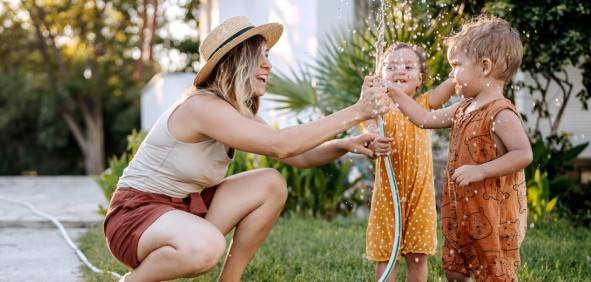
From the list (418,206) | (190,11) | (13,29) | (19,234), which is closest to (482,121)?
(418,206)

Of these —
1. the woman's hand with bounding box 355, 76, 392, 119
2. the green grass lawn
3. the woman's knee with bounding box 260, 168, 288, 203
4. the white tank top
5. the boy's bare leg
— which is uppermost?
the woman's hand with bounding box 355, 76, 392, 119

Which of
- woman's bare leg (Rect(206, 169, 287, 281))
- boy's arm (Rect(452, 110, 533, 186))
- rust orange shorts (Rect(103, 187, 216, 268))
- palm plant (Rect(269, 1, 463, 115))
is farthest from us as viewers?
palm plant (Rect(269, 1, 463, 115))

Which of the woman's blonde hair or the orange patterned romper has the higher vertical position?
the woman's blonde hair

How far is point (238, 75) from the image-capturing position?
2.86 meters

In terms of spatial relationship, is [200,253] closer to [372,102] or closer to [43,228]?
[372,102]

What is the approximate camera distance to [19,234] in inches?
209

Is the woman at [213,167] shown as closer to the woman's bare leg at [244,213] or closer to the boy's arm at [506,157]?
the woman's bare leg at [244,213]

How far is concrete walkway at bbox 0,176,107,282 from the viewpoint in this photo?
396 cm

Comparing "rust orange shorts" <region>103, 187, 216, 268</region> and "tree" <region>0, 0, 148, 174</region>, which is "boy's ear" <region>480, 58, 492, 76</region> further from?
"tree" <region>0, 0, 148, 174</region>

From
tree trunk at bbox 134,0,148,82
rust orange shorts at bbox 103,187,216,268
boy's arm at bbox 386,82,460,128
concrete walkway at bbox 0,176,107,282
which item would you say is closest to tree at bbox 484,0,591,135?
boy's arm at bbox 386,82,460,128

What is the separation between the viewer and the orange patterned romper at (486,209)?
2623mm

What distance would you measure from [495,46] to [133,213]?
150 cm

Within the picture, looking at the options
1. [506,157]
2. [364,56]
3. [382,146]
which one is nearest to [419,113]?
[382,146]

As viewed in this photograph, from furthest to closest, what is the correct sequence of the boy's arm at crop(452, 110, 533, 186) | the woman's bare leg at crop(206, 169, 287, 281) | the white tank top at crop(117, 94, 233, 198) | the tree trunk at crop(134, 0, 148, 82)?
the tree trunk at crop(134, 0, 148, 82)
the woman's bare leg at crop(206, 169, 287, 281)
the white tank top at crop(117, 94, 233, 198)
the boy's arm at crop(452, 110, 533, 186)
